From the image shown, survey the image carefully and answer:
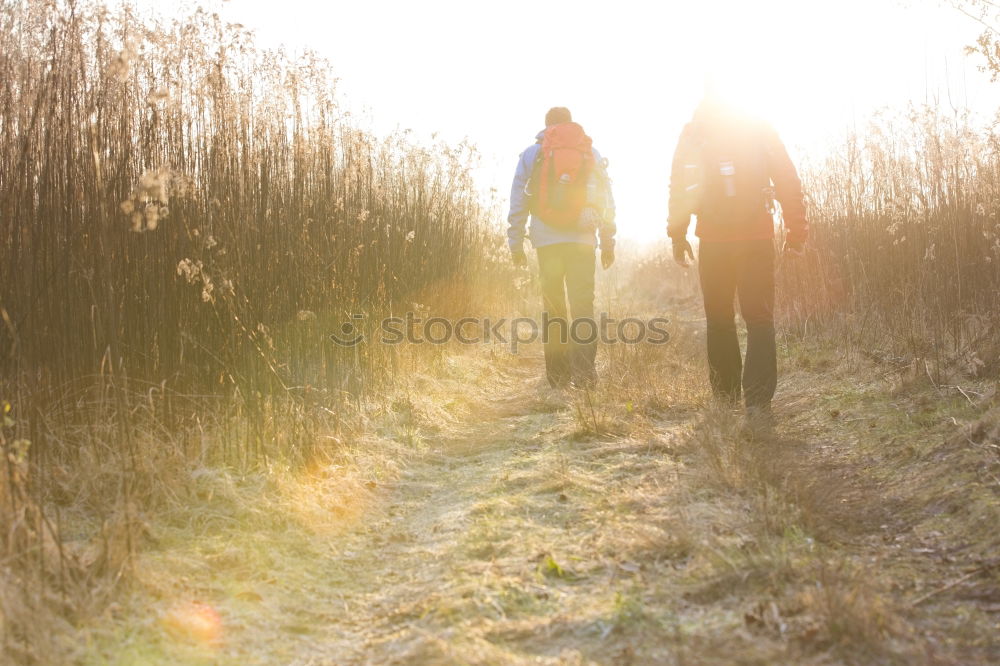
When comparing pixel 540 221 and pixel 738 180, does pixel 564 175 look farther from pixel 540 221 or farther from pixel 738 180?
pixel 738 180

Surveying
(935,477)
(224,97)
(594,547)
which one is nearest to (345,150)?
(224,97)

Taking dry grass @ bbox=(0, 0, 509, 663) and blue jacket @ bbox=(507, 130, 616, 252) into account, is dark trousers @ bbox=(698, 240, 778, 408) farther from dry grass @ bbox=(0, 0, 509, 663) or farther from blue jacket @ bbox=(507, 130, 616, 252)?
dry grass @ bbox=(0, 0, 509, 663)

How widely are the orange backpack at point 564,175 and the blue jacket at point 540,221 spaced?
0.07m

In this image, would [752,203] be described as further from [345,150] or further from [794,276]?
A: [794,276]

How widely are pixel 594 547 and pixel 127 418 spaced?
1.32 meters

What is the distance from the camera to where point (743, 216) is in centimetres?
357

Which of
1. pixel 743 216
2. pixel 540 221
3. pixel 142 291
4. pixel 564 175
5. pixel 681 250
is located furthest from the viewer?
pixel 540 221

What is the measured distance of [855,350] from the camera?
4820mm

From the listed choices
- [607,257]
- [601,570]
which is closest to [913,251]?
[607,257]

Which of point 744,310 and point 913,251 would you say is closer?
point 744,310

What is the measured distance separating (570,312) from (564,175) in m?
0.82

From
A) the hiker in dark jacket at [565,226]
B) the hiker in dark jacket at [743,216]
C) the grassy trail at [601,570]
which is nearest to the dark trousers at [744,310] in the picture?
the hiker in dark jacket at [743,216]

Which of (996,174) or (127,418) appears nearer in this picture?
(127,418)

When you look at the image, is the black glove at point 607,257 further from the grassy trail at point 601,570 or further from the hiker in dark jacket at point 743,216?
the grassy trail at point 601,570
